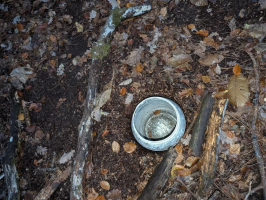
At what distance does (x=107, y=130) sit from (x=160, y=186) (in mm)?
989

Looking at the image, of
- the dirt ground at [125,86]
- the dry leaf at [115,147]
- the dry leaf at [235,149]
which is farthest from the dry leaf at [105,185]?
the dry leaf at [235,149]

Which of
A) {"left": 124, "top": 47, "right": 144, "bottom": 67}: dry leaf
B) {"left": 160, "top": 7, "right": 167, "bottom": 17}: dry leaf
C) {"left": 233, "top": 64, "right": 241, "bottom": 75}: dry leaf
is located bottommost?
{"left": 233, "top": 64, "right": 241, "bottom": 75}: dry leaf

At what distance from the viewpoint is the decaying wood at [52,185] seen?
8.57 ft

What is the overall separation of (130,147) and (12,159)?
161 cm

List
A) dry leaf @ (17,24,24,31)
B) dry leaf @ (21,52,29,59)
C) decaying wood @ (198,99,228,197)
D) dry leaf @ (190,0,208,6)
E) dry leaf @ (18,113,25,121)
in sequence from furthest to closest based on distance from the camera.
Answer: dry leaf @ (17,24,24,31) < dry leaf @ (21,52,29,59) < dry leaf @ (18,113,25,121) < dry leaf @ (190,0,208,6) < decaying wood @ (198,99,228,197)

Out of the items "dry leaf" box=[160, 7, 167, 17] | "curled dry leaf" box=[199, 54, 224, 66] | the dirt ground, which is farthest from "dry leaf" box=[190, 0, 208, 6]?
"curled dry leaf" box=[199, 54, 224, 66]

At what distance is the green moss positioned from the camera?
3.00 m

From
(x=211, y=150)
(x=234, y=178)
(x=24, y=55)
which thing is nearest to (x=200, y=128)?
(x=211, y=150)

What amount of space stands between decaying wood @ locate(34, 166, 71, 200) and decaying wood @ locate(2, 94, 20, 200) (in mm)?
397

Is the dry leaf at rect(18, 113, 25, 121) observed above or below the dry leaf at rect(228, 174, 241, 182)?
above

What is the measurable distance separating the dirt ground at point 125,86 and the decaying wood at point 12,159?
10 cm

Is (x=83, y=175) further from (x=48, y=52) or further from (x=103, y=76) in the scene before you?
(x=48, y=52)

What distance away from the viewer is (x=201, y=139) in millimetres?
2404

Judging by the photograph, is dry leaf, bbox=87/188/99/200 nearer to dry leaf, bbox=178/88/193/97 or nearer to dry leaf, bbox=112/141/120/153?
dry leaf, bbox=112/141/120/153
